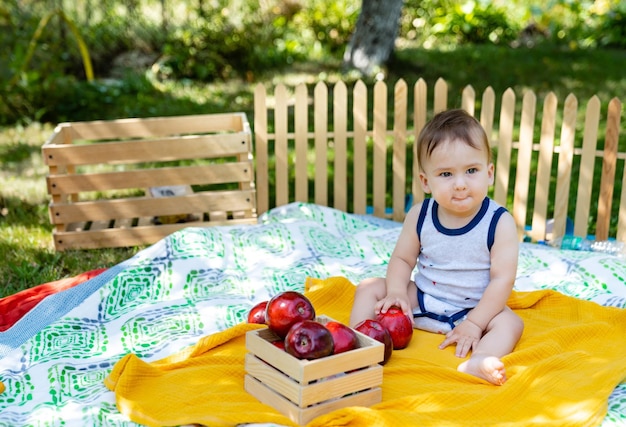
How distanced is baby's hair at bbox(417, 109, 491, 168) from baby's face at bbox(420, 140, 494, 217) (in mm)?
21

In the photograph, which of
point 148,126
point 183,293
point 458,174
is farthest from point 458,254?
point 148,126

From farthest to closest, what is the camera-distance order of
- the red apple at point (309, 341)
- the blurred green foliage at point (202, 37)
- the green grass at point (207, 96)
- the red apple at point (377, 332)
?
the blurred green foliage at point (202, 37), the green grass at point (207, 96), the red apple at point (377, 332), the red apple at point (309, 341)

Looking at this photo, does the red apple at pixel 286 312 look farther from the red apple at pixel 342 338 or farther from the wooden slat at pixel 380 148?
the wooden slat at pixel 380 148

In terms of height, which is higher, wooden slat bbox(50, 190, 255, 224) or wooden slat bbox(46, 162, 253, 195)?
wooden slat bbox(46, 162, 253, 195)

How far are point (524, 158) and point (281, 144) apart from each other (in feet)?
6.04

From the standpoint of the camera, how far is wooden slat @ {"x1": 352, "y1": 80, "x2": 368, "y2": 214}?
19.6 feet

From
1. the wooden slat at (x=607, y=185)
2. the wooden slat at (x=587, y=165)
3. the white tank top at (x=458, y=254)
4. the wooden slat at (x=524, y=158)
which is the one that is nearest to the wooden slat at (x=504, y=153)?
the wooden slat at (x=524, y=158)

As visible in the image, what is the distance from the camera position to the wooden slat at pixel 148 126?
587cm

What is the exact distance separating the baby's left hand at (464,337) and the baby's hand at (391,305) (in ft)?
0.71

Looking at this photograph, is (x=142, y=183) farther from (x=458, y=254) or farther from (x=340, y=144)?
(x=458, y=254)

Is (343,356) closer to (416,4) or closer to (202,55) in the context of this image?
(202,55)

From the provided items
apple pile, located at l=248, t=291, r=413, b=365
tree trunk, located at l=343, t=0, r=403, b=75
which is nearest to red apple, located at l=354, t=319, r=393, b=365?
apple pile, located at l=248, t=291, r=413, b=365

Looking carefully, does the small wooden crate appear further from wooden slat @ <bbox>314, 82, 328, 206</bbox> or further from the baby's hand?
wooden slat @ <bbox>314, 82, 328, 206</bbox>

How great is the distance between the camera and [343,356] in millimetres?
2979
